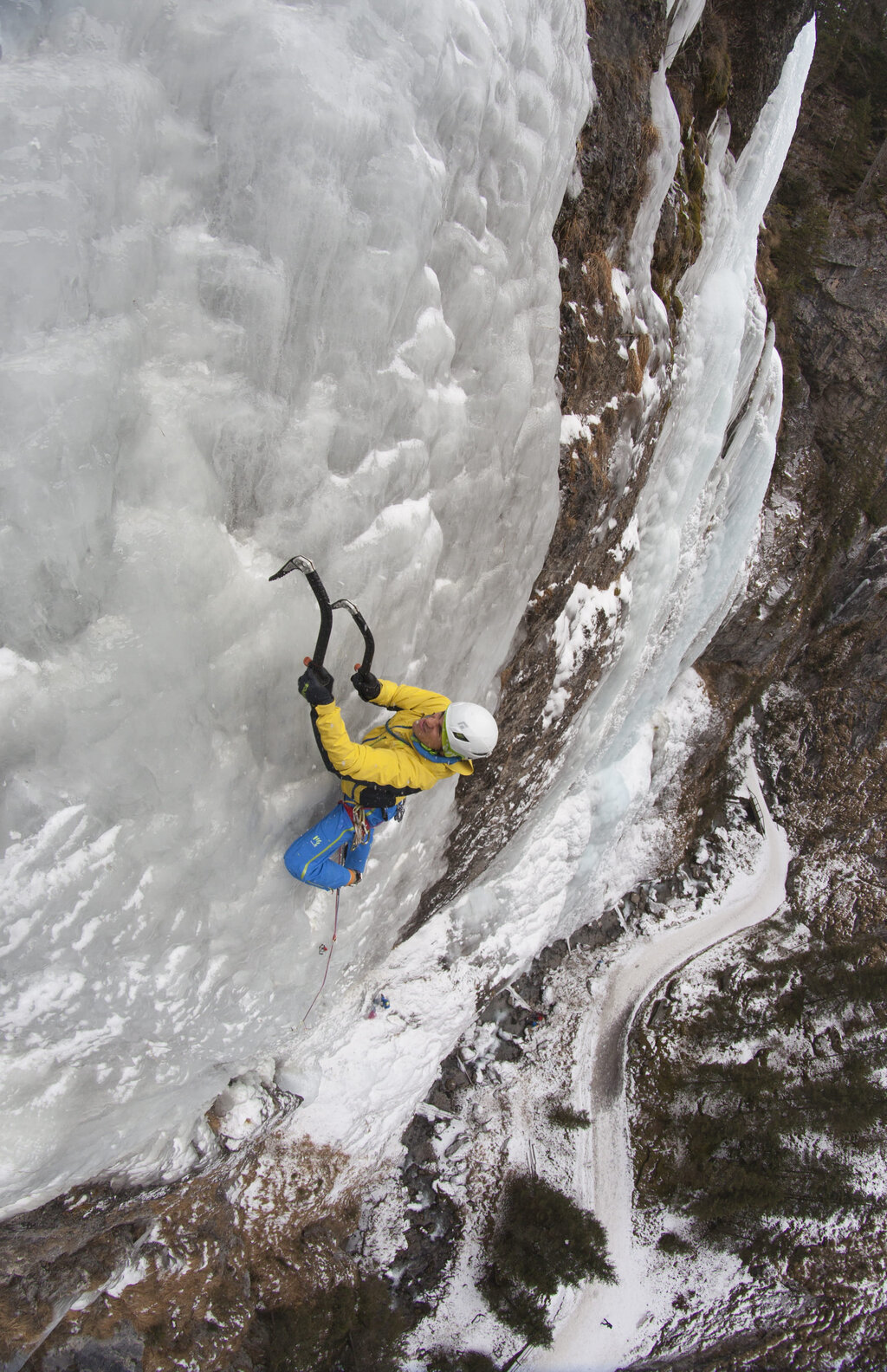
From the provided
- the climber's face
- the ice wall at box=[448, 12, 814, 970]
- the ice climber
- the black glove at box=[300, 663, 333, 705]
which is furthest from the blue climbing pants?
the ice wall at box=[448, 12, 814, 970]

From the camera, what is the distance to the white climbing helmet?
2.67 m

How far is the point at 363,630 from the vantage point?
7.86 ft

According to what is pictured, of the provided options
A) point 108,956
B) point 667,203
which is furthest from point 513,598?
point 667,203

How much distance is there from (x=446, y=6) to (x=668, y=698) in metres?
7.23

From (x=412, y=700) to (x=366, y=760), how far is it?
361mm

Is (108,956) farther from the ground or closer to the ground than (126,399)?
closer to the ground

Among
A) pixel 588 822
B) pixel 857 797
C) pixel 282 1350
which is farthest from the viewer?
pixel 857 797

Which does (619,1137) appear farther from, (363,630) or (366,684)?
(363,630)

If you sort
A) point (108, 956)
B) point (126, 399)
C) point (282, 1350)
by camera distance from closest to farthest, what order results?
1. point (126, 399)
2. point (108, 956)
3. point (282, 1350)

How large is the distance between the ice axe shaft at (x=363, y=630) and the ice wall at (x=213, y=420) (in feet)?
0.31

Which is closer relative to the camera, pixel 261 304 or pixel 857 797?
pixel 261 304

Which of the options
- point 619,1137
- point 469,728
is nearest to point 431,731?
point 469,728

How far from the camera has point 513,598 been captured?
3.61m

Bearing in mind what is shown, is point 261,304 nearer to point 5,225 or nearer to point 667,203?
point 5,225
